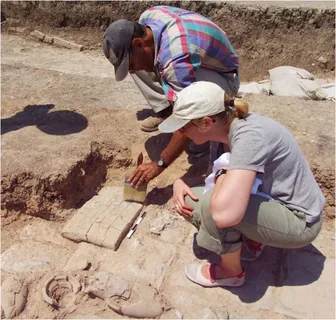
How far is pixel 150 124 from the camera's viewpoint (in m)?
4.04

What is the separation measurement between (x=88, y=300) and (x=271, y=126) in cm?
147

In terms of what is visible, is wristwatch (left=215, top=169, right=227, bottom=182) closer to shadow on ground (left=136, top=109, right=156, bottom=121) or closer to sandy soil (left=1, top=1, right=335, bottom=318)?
sandy soil (left=1, top=1, right=335, bottom=318)

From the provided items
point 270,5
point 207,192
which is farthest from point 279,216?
point 270,5

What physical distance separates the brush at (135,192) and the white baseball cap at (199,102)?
43.3 inches

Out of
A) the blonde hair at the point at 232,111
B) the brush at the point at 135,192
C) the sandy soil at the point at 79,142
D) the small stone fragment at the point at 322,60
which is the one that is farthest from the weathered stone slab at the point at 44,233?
the small stone fragment at the point at 322,60

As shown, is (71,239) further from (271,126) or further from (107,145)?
(271,126)

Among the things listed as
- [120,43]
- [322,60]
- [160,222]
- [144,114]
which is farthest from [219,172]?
[322,60]

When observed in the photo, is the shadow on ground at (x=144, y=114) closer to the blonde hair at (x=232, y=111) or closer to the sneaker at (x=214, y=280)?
the sneaker at (x=214, y=280)

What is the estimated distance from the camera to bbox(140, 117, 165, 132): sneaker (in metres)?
4.04

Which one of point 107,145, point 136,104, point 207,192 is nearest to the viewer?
point 207,192

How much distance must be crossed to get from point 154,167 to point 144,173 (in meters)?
0.09

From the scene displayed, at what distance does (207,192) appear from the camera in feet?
8.24

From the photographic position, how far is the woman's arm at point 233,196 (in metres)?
2.12

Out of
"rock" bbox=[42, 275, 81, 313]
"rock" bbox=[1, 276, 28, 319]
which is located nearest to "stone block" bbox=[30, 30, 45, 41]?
"rock" bbox=[1, 276, 28, 319]
